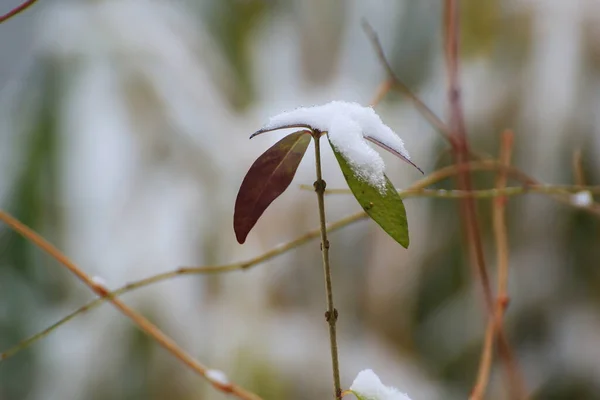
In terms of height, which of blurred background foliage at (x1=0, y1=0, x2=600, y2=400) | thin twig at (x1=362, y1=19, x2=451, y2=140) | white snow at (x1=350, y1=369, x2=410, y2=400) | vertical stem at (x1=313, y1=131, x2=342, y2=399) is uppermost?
blurred background foliage at (x1=0, y1=0, x2=600, y2=400)

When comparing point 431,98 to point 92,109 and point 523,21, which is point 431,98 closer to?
point 523,21

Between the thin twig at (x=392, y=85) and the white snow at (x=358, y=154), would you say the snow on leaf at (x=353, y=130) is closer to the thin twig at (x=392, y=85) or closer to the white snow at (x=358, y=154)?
the white snow at (x=358, y=154)

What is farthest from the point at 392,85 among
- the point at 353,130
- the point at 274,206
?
the point at 274,206

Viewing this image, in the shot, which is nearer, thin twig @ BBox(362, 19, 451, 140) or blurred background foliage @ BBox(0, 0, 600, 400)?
thin twig @ BBox(362, 19, 451, 140)

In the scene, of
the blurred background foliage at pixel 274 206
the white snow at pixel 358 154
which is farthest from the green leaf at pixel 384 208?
the blurred background foliage at pixel 274 206

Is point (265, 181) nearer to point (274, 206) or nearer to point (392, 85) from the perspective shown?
point (392, 85)

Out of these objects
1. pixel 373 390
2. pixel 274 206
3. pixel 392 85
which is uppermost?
pixel 274 206

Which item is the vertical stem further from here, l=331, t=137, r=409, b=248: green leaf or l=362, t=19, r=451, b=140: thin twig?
l=362, t=19, r=451, b=140: thin twig

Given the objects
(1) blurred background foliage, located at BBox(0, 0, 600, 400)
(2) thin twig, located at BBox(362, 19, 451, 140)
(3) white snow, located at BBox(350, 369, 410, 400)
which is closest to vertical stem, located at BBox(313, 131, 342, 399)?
(3) white snow, located at BBox(350, 369, 410, 400)
